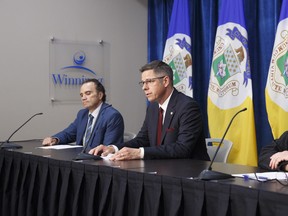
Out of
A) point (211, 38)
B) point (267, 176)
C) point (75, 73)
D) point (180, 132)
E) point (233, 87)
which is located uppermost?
point (211, 38)

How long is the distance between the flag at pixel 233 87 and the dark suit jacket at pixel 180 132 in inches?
57.2

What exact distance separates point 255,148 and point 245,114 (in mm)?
346

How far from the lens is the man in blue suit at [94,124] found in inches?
156

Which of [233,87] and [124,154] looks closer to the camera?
[124,154]

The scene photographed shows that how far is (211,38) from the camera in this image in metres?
5.36

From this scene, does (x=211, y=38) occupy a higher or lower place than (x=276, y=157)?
higher

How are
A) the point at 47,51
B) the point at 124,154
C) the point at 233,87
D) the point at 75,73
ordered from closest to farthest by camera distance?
the point at 124,154
the point at 233,87
the point at 47,51
the point at 75,73

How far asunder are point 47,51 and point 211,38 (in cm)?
195

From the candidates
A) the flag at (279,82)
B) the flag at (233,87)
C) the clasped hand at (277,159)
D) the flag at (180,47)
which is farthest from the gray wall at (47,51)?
the clasped hand at (277,159)

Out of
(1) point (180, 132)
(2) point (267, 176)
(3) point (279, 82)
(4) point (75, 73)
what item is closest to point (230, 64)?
(3) point (279, 82)

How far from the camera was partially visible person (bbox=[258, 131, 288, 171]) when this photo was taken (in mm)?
2246

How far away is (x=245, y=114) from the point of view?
15.1 ft

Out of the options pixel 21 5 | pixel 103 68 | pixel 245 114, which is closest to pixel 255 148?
pixel 245 114

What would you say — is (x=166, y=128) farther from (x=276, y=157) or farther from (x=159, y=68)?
(x=276, y=157)
